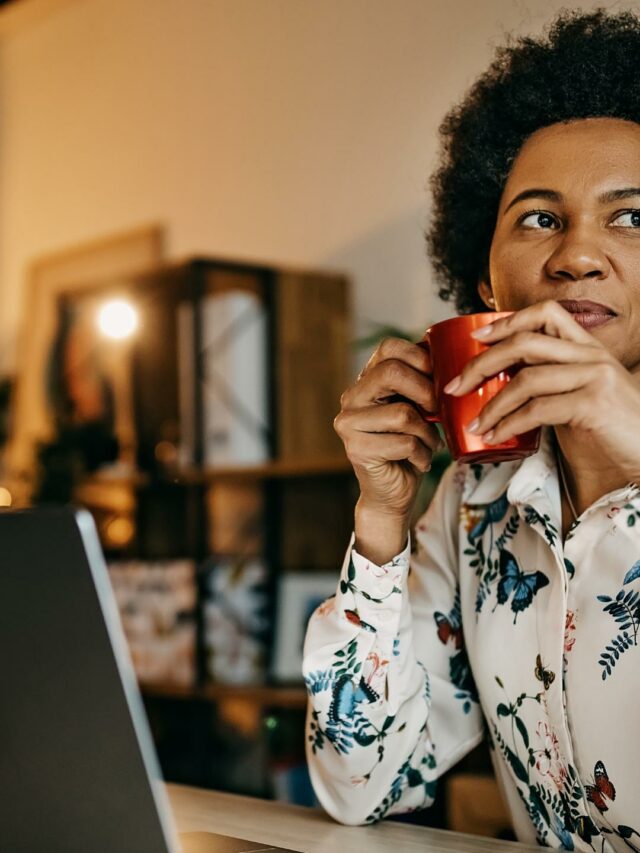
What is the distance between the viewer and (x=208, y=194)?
9.52ft

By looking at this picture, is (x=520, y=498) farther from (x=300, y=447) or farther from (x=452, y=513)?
(x=300, y=447)

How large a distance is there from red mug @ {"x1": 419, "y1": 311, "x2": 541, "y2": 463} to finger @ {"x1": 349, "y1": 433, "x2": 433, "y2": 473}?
0.59 feet

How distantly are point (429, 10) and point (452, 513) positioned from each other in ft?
2.45

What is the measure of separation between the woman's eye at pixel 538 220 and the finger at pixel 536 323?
28cm

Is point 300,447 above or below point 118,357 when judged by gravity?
below

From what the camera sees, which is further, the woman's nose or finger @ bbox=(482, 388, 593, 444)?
the woman's nose

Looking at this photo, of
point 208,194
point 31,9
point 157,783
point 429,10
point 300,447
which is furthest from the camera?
point 31,9

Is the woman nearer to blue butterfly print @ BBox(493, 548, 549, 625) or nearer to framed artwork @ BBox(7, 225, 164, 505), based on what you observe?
blue butterfly print @ BBox(493, 548, 549, 625)

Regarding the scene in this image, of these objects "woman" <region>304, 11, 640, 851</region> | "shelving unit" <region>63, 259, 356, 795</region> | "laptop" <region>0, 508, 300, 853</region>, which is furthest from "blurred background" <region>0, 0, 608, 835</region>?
"laptop" <region>0, 508, 300, 853</region>

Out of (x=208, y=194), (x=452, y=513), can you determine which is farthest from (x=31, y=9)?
(x=452, y=513)

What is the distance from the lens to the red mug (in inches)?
36.4

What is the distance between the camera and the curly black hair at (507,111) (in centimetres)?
122

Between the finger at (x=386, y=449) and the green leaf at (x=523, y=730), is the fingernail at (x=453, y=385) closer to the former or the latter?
the finger at (x=386, y=449)

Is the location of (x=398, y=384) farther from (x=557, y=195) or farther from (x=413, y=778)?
(x=413, y=778)
